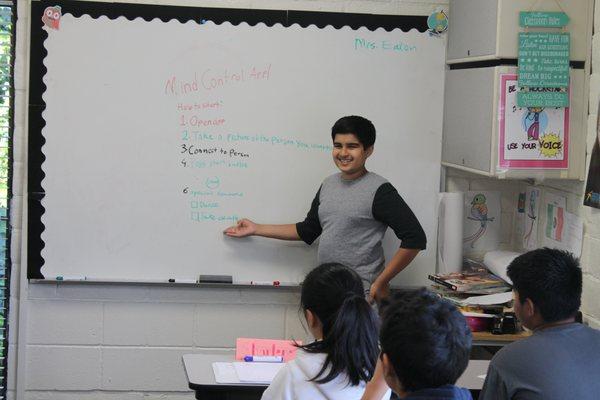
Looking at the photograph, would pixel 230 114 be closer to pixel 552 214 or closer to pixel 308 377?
pixel 552 214

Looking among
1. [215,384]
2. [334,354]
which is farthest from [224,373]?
[334,354]

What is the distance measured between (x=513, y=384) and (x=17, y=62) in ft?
9.09

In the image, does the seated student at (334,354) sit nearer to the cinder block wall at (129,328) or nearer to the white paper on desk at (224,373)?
the white paper on desk at (224,373)

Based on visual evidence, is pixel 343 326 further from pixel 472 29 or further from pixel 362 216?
pixel 472 29

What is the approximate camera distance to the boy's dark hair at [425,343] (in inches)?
67.2

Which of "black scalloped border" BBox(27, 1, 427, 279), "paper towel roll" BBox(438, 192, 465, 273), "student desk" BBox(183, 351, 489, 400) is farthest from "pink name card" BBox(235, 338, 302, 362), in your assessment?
"black scalloped border" BBox(27, 1, 427, 279)

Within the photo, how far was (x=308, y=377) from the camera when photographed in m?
2.32

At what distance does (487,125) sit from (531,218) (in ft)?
2.28

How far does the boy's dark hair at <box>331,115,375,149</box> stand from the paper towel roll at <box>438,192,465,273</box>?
544mm

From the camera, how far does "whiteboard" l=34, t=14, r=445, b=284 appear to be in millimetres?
4105

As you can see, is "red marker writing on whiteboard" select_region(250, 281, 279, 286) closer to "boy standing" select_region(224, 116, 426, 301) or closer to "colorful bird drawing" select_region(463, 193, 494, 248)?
"boy standing" select_region(224, 116, 426, 301)

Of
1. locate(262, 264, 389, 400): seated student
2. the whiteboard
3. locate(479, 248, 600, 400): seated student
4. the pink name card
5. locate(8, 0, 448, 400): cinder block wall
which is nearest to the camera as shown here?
locate(479, 248, 600, 400): seated student

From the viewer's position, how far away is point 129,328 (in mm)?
4258

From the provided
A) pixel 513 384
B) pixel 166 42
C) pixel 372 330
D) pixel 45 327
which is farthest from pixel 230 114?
pixel 513 384
